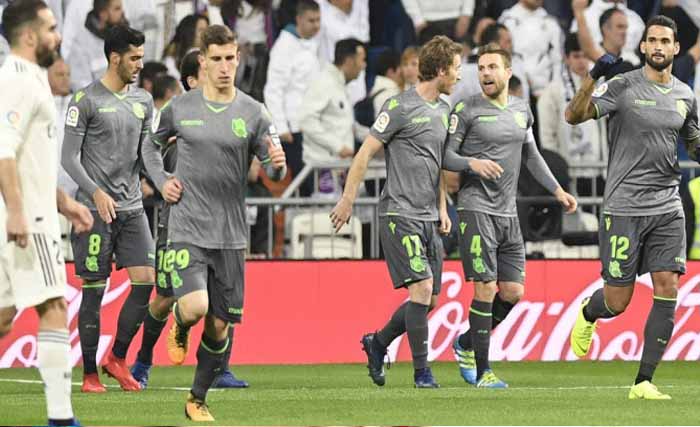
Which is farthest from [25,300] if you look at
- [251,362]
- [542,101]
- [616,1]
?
[616,1]

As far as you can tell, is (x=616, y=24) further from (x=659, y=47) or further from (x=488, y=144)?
(x=659, y=47)

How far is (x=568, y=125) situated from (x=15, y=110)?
11034mm

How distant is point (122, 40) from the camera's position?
12805 millimetres

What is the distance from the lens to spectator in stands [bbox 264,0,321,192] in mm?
18188

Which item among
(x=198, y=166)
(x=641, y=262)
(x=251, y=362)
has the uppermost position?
(x=198, y=166)

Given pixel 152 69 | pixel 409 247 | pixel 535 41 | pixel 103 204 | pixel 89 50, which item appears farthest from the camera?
pixel 535 41

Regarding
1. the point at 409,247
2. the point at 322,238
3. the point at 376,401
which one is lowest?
the point at 376,401

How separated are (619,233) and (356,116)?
22.5ft

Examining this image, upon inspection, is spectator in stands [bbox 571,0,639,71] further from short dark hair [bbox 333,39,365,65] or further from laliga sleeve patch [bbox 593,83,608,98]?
laliga sleeve patch [bbox 593,83,608,98]

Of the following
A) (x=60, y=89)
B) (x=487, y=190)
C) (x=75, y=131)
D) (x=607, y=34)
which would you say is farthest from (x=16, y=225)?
(x=607, y=34)

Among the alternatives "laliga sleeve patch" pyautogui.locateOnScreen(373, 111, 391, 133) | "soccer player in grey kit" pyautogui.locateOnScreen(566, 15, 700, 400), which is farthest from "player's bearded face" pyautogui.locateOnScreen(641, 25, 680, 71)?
"laliga sleeve patch" pyautogui.locateOnScreen(373, 111, 391, 133)

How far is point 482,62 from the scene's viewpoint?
13180mm

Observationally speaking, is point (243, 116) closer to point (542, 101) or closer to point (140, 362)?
point (140, 362)

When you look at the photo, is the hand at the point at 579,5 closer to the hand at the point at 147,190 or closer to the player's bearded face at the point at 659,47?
the hand at the point at 147,190
